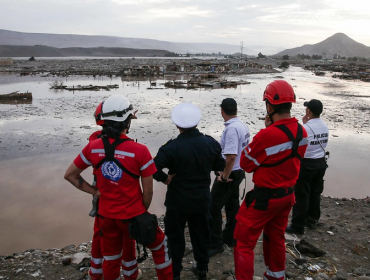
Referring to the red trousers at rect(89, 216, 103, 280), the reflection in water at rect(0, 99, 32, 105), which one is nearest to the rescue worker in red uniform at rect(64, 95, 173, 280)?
the red trousers at rect(89, 216, 103, 280)

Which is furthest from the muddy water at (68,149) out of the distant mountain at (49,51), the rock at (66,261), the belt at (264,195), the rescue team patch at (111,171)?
the distant mountain at (49,51)

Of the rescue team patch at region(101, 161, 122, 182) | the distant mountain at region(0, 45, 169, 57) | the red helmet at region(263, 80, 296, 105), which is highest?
the distant mountain at region(0, 45, 169, 57)

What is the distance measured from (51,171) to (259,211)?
550 cm

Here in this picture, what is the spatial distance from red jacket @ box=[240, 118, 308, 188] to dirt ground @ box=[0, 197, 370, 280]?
49.0 inches

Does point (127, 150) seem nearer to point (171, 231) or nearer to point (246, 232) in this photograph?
point (171, 231)

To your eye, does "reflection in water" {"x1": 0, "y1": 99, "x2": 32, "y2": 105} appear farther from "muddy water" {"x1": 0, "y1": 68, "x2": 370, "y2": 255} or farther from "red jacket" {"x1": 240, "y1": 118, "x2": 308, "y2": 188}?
"red jacket" {"x1": 240, "y1": 118, "x2": 308, "y2": 188}

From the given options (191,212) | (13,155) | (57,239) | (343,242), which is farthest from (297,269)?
(13,155)

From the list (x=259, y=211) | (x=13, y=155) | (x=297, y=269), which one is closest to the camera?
(x=259, y=211)

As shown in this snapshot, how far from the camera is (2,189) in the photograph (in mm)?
5934

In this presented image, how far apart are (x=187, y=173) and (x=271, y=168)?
0.75 meters

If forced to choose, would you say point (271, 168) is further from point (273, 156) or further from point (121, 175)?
point (121, 175)

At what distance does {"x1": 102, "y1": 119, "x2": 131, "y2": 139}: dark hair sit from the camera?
254 centimetres

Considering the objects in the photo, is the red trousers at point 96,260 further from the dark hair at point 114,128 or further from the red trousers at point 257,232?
the red trousers at point 257,232

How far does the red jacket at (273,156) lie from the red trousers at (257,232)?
0.56 feet
